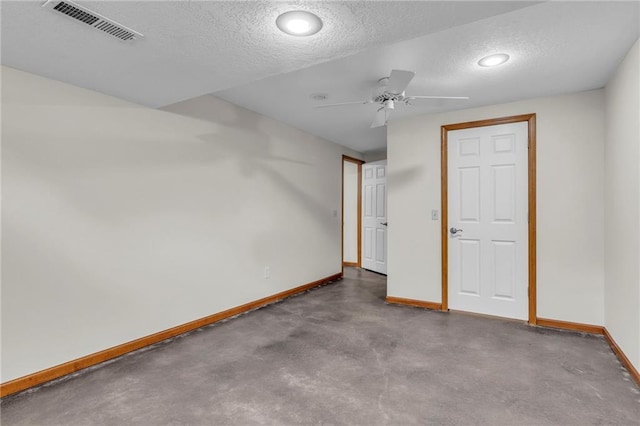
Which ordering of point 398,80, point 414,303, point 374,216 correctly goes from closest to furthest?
point 398,80, point 414,303, point 374,216

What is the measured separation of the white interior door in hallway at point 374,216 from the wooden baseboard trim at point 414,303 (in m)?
1.71

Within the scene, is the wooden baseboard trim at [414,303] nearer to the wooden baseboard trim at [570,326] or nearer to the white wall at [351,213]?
the wooden baseboard trim at [570,326]

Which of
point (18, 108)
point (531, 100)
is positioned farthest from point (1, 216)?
point (531, 100)

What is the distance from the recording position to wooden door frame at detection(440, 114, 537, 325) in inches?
131

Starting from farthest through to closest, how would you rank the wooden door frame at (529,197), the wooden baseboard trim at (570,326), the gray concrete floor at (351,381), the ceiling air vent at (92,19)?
1. the wooden door frame at (529,197)
2. the wooden baseboard trim at (570,326)
3. the gray concrete floor at (351,381)
4. the ceiling air vent at (92,19)

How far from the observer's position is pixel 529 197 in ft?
11.0

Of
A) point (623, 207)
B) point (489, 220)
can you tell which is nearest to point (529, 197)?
point (489, 220)

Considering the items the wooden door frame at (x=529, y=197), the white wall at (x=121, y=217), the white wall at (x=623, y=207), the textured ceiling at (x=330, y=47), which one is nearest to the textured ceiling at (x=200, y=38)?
the textured ceiling at (x=330, y=47)

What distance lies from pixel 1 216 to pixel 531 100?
4544 mm

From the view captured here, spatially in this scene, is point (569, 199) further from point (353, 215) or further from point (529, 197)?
point (353, 215)

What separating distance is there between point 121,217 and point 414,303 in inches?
127

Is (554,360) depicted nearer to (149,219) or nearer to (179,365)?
(179,365)

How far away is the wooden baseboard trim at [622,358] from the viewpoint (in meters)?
2.20

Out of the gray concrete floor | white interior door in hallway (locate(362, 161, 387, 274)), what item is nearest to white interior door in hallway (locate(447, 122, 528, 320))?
the gray concrete floor
